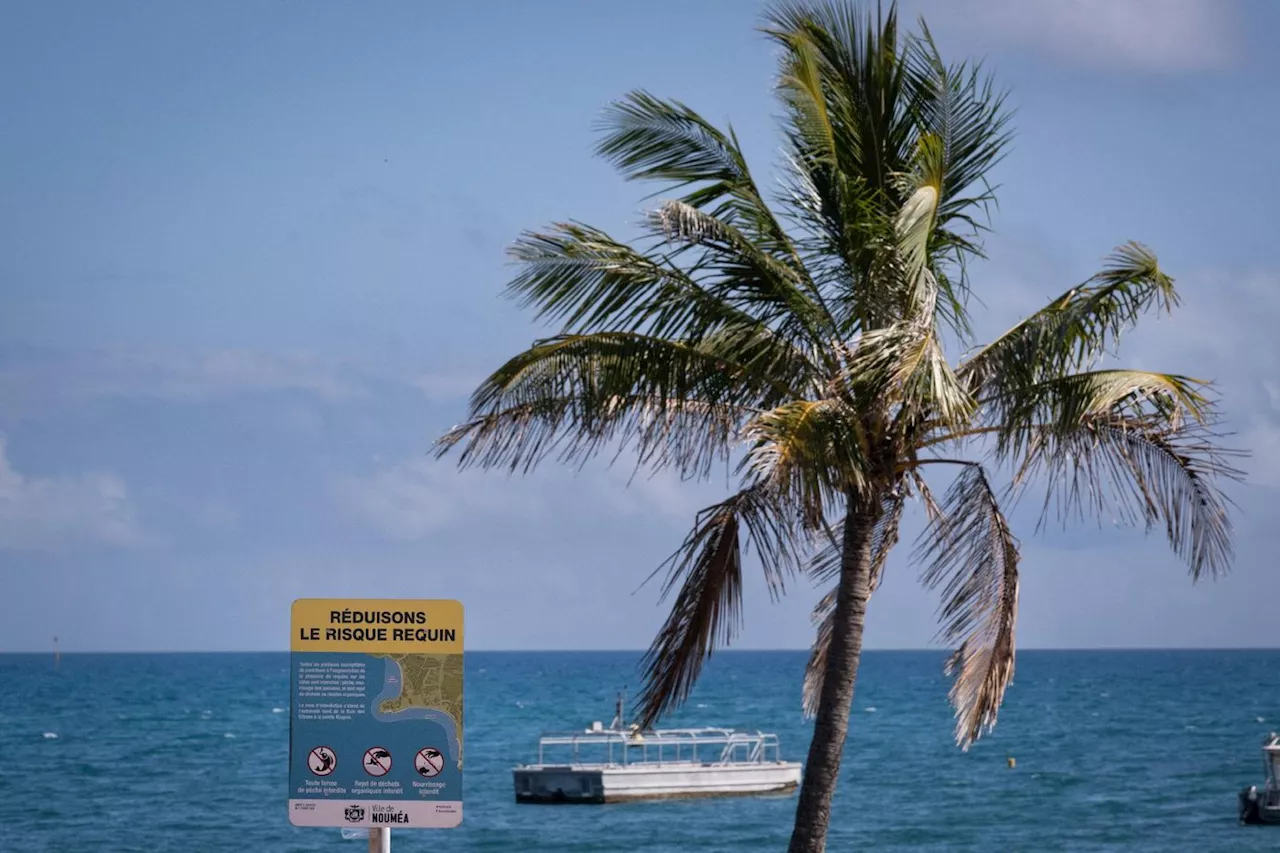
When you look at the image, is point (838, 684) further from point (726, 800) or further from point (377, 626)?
point (726, 800)

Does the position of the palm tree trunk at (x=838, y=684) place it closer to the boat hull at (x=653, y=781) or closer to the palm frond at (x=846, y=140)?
the palm frond at (x=846, y=140)

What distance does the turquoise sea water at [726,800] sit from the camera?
42.9m

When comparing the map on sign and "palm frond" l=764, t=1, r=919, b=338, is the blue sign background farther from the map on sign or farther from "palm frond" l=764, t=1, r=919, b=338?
"palm frond" l=764, t=1, r=919, b=338

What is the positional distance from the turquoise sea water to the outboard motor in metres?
0.52

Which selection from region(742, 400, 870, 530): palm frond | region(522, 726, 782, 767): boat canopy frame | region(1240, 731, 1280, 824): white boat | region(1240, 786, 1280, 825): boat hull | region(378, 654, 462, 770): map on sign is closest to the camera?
region(378, 654, 462, 770): map on sign

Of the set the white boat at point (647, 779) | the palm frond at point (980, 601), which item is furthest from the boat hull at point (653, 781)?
the palm frond at point (980, 601)

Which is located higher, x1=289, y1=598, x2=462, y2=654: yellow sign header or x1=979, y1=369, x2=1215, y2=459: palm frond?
x1=979, y1=369, x2=1215, y2=459: palm frond

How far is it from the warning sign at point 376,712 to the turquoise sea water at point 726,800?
1265 inches

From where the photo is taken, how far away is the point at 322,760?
785 centimetres

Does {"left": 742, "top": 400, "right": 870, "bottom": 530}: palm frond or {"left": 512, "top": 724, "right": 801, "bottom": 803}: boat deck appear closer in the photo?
{"left": 742, "top": 400, "right": 870, "bottom": 530}: palm frond

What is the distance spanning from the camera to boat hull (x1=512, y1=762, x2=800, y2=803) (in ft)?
154

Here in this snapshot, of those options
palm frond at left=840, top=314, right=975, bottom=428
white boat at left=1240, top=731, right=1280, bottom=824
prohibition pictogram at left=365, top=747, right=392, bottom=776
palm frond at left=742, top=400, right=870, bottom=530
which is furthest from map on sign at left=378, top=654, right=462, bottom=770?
white boat at left=1240, top=731, right=1280, bottom=824

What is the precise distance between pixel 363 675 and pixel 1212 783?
182 ft

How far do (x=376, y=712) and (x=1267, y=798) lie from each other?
124 feet
